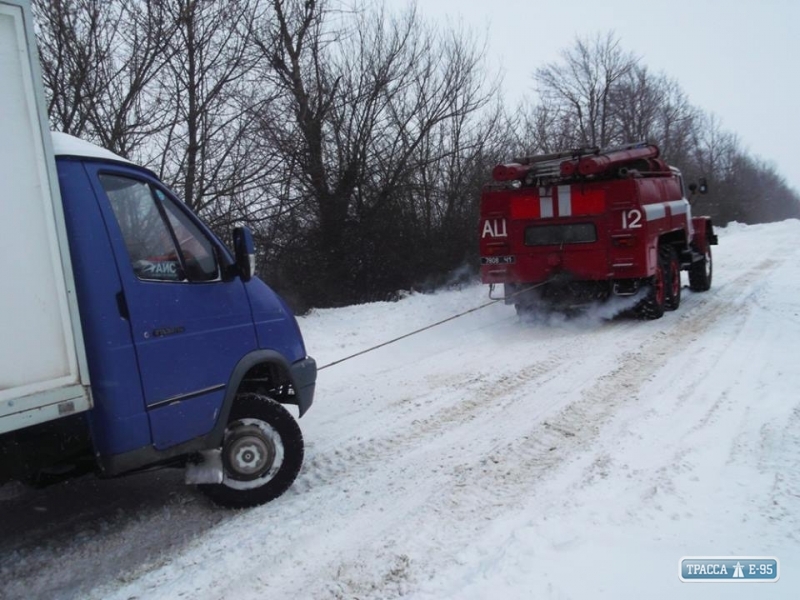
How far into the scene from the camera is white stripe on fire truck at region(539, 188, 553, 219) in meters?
9.52

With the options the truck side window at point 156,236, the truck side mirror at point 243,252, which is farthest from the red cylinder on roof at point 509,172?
the truck side window at point 156,236

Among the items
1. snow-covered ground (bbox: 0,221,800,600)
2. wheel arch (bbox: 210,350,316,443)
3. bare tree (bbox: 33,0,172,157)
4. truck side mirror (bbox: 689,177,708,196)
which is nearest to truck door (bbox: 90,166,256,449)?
wheel arch (bbox: 210,350,316,443)

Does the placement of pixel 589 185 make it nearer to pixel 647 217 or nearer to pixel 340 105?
pixel 647 217

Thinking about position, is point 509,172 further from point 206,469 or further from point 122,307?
point 122,307

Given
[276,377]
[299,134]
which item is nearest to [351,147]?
[299,134]

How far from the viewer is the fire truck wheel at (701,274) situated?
12.6m

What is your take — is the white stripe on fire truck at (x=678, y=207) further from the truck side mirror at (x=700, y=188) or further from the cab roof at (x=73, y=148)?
the cab roof at (x=73, y=148)

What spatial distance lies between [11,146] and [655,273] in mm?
8844

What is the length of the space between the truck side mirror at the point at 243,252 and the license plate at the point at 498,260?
613cm

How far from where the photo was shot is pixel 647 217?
361 inches

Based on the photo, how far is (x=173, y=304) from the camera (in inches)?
151

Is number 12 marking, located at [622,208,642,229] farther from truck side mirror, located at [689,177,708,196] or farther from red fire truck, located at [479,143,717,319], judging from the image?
truck side mirror, located at [689,177,708,196]

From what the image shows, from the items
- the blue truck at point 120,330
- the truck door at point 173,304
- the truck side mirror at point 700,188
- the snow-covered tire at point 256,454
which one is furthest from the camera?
the truck side mirror at point 700,188

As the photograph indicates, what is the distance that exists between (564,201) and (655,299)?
2.13 metres
